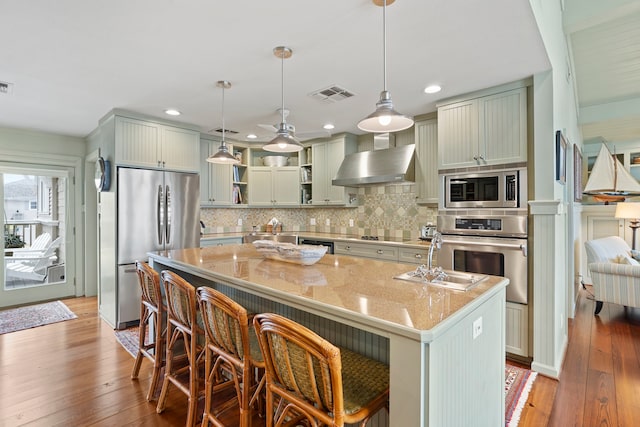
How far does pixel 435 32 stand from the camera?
2.08m

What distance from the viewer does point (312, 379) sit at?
3.71 ft

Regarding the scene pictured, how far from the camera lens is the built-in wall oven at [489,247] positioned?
2807 mm

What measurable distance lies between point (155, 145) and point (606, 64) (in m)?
5.59

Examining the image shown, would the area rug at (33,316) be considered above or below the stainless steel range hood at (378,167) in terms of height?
below

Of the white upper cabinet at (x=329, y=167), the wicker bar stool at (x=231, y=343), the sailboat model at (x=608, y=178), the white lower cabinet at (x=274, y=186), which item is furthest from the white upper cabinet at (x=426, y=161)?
the sailboat model at (x=608, y=178)

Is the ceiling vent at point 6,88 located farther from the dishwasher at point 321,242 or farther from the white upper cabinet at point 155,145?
the dishwasher at point 321,242

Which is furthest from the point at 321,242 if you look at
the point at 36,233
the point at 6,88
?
the point at 36,233

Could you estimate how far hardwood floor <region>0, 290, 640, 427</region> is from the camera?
2109mm

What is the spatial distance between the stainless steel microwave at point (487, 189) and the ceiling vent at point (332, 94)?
1.34m

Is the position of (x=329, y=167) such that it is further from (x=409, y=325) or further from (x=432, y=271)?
(x=409, y=325)

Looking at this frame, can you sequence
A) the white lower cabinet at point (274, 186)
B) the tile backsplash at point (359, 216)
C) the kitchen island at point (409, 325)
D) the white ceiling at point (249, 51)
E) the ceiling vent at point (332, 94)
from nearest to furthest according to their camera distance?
the kitchen island at point (409, 325)
the white ceiling at point (249, 51)
the ceiling vent at point (332, 94)
the tile backsplash at point (359, 216)
the white lower cabinet at point (274, 186)

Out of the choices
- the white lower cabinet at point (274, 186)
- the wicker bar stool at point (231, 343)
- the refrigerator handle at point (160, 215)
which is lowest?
the wicker bar stool at point (231, 343)

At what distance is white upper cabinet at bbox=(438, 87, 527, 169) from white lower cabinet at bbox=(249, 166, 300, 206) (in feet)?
8.75

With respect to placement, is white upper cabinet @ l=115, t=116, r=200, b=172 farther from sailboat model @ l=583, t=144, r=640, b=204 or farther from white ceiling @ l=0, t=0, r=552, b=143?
sailboat model @ l=583, t=144, r=640, b=204
